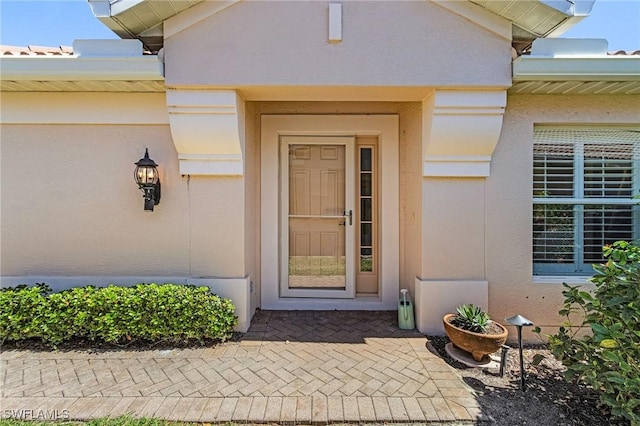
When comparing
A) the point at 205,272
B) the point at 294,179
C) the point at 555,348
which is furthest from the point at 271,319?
the point at 555,348

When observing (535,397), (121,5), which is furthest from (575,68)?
(121,5)

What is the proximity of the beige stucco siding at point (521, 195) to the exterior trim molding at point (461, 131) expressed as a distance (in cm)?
28

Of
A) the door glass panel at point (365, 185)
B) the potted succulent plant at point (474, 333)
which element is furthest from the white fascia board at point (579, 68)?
the potted succulent plant at point (474, 333)

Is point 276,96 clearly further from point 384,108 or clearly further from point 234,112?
point 384,108

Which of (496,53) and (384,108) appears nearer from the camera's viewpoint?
(496,53)

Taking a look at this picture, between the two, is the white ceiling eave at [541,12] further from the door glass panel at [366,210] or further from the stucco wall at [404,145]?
the door glass panel at [366,210]

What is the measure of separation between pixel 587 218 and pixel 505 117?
1843mm

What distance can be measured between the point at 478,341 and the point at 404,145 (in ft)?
9.66

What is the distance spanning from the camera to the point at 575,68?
Answer: 3527 mm

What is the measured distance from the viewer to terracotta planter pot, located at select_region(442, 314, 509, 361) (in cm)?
331

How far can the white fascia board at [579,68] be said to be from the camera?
3482 mm

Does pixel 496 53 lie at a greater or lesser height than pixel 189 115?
greater

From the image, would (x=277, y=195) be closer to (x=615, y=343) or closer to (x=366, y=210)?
(x=366, y=210)

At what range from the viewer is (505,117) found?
3994mm
